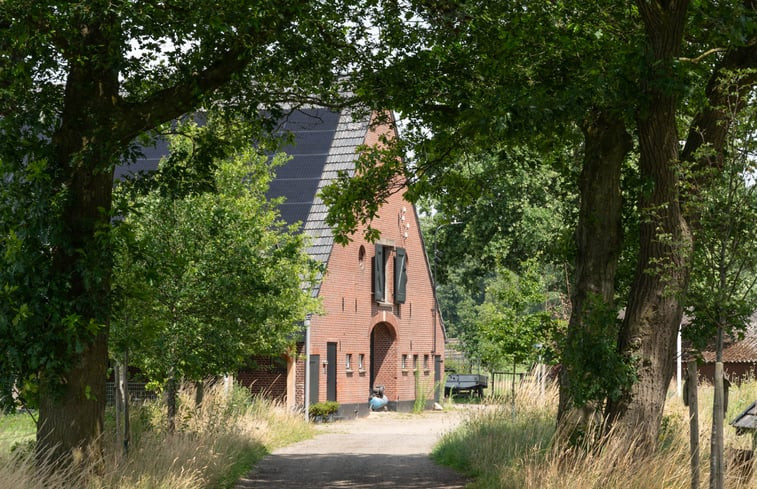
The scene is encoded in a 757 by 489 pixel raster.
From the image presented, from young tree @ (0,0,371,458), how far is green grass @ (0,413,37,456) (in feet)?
1.51

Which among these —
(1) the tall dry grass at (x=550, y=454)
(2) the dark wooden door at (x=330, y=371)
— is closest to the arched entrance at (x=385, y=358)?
(2) the dark wooden door at (x=330, y=371)

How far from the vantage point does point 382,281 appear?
40.1 meters

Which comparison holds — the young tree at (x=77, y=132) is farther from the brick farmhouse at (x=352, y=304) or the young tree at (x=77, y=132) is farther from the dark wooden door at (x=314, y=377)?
the dark wooden door at (x=314, y=377)

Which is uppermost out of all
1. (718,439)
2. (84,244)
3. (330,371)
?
(84,244)

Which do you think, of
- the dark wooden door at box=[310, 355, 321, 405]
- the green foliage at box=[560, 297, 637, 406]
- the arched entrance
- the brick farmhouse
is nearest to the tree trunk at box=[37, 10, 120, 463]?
the green foliage at box=[560, 297, 637, 406]

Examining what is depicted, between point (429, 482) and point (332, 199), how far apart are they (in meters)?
5.51

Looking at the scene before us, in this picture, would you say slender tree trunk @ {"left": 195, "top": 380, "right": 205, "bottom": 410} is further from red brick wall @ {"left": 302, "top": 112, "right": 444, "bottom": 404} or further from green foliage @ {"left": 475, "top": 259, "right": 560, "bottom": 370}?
red brick wall @ {"left": 302, "top": 112, "right": 444, "bottom": 404}

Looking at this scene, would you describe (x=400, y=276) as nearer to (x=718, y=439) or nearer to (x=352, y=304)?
(x=352, y=304)

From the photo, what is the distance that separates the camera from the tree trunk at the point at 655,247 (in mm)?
12711

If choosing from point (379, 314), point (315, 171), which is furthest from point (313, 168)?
point (379, 314)

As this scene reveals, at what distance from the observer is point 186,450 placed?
1557cm

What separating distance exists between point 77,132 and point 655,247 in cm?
732

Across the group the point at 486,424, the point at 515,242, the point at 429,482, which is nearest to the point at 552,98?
the point at 429,482

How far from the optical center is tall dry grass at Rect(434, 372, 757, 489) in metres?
12.1
